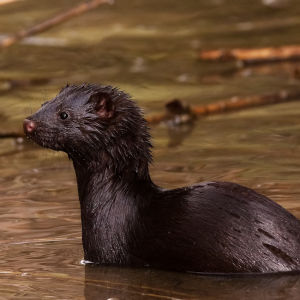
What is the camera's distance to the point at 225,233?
5746 millimetres

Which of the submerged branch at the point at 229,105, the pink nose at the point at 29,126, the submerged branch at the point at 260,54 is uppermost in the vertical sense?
the pink nose at the point at 29,126

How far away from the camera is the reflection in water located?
18.0 feet

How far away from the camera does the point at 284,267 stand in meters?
5.71

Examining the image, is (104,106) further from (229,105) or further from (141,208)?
(229,105)

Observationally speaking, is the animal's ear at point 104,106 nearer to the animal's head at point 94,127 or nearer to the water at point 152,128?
the animal's head at point 94,127

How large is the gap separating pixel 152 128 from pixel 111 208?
4.20 m

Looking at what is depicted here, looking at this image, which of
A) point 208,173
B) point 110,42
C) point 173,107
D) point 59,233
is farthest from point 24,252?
point 110,42

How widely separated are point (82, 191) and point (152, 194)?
449 millimetres

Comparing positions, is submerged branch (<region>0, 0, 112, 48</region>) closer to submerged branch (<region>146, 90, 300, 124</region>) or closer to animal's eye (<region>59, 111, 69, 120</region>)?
submerged branch (<region>146, 90, 300, 124</region>)

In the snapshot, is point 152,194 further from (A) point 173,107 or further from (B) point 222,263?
(A) point 173,107

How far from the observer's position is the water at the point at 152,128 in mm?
5855

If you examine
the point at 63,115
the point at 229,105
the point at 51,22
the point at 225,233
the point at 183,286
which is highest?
the point at 51,22

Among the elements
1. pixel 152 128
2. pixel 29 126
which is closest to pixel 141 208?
pixel 29 126

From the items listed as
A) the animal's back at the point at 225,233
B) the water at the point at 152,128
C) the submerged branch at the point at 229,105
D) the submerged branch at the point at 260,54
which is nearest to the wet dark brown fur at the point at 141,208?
the animal's back at the point at 225,233
